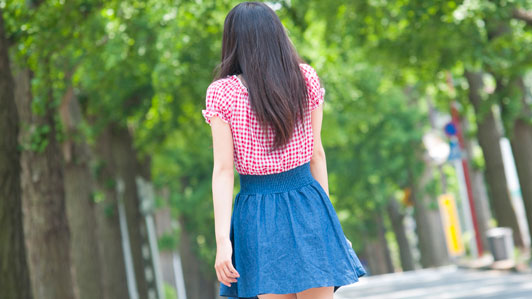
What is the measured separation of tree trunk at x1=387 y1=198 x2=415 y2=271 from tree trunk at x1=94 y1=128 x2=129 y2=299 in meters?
19.6

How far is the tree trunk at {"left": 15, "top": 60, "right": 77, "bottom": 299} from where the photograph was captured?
1118 cm

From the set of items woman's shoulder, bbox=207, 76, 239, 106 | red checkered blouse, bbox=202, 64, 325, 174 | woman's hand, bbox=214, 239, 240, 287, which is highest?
woman's shoulder, bbox=207, 76, 239, 106

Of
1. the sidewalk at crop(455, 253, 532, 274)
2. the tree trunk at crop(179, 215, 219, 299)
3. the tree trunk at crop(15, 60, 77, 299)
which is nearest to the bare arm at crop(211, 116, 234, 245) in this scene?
the tree trunk at crop(15, 60, 77, 299)

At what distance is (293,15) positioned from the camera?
51.7 ft

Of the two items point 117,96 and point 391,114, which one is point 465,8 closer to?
point 117,96

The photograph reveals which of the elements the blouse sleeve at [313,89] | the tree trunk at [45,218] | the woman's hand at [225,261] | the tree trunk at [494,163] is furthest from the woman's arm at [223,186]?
the tree trunk at [494,163]

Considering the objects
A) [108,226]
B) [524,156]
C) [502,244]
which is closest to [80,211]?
[108,226]

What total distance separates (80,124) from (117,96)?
3030 mm

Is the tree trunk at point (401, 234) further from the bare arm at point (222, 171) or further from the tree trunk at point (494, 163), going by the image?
the bare arm at point (222, 171)

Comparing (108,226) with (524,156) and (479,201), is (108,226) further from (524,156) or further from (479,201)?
(479,201)

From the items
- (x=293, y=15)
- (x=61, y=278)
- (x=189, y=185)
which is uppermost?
(x=293, y=15)

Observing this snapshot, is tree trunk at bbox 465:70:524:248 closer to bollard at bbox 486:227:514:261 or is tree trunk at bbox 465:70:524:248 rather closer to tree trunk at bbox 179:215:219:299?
bollard at bbox 486:227:514:261

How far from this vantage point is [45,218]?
37.1 feet

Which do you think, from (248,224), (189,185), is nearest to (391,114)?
(189,185)
